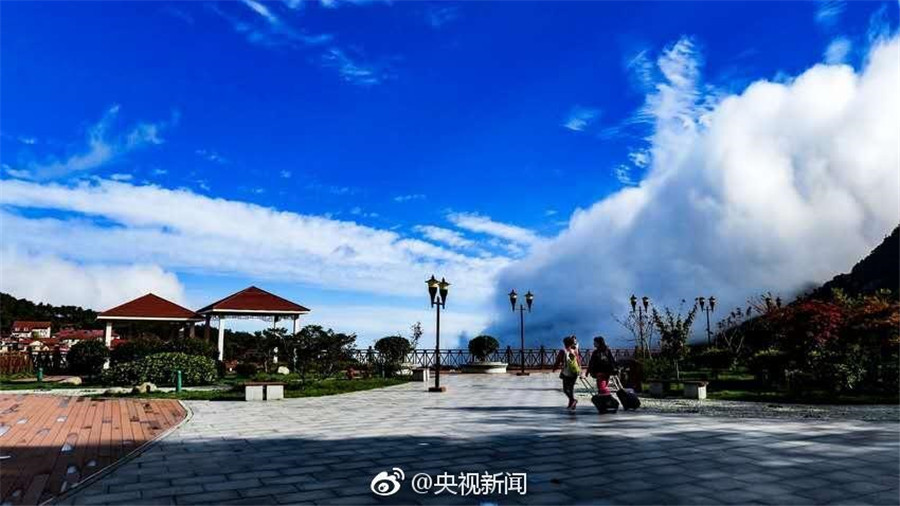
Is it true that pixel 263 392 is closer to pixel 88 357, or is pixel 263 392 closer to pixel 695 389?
pixel 695 389

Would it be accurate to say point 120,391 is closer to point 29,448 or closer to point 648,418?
point 29,448

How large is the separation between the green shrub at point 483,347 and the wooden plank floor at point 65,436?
1920 cm

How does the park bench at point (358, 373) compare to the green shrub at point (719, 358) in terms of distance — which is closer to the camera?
the green shrub at point (719, 358)

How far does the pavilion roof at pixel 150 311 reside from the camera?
29062 mm

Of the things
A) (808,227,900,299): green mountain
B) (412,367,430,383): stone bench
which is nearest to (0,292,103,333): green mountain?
(412,367,430,383): stone bench

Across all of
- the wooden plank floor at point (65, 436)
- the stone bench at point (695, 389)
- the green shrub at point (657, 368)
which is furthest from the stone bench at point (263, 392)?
the green shrub at point (657, 368)

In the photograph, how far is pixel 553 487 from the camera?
208 inches

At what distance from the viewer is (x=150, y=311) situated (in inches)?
1177

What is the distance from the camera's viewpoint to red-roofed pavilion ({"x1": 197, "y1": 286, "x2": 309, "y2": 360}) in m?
28.5

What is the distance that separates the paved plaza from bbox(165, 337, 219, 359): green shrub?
1457 cm

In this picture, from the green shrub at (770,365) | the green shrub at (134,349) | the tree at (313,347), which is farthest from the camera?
the green shrub at (134,349)

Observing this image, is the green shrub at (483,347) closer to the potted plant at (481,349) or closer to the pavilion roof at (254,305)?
the potted plant at (481,349)

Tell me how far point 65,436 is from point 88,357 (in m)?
19.3

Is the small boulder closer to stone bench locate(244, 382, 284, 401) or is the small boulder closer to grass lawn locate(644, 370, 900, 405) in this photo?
stone bench locate(244, 382, 284, 401)
